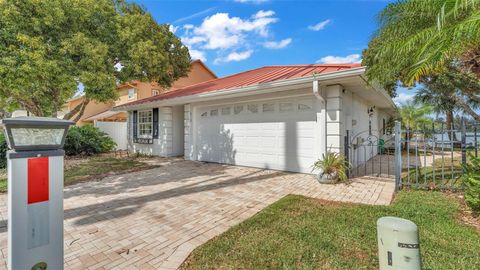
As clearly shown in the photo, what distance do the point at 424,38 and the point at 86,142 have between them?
13.8 metres

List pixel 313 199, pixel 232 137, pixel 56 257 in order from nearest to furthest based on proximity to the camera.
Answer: pixel 56 257
pixel 313 199
pixel 232 137

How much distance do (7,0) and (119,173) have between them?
5.16 meters

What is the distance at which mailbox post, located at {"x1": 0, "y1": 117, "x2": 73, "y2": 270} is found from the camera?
159 centimetres

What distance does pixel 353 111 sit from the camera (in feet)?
28.1

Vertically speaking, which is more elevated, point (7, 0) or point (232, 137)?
point (7, 0)

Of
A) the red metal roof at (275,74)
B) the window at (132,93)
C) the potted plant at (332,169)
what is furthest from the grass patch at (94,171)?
the window at (132,93)

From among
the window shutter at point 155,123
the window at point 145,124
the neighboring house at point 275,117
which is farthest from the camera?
the window at point 145,124

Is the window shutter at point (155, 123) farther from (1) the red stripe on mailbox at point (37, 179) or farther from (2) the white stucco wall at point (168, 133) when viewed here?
(1) the red stripe on mailbox at point (37, 179)

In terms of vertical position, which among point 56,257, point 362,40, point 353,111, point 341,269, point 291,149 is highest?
point 362,40

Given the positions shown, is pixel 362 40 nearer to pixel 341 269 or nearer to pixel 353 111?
pixel 353 111

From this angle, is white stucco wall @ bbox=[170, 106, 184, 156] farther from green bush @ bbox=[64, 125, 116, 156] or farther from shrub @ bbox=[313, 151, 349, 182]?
shrub @ bbox=[313, 151, 349, 182]

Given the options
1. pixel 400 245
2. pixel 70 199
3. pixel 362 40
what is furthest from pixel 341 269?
pixel 362 40

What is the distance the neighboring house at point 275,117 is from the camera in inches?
266

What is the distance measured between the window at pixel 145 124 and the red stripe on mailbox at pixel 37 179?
1122 centimetres
